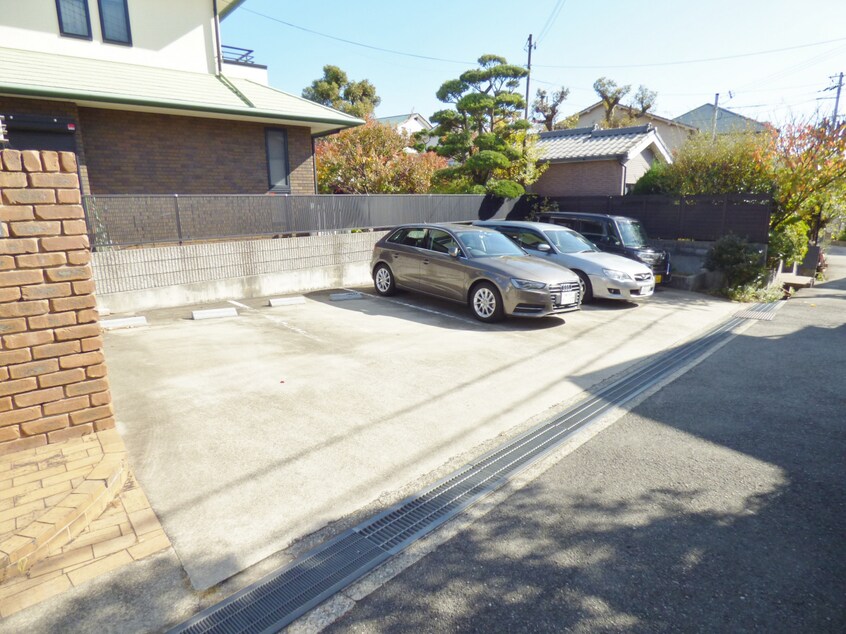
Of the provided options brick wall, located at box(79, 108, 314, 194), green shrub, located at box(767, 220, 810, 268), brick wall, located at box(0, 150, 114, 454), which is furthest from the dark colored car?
brick wall, located at box(0, 150, 114, 454)

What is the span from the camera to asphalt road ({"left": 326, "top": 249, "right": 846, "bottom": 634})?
2.35m

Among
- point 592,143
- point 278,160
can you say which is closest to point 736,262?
point 592,143

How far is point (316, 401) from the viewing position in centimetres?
477

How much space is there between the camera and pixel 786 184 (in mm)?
12688

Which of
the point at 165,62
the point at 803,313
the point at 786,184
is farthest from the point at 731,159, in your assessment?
the point at 165,62

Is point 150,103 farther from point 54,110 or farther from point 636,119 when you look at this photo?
point 636,119

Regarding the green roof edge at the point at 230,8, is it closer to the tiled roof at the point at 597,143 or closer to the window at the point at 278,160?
the window at the point at 278,160

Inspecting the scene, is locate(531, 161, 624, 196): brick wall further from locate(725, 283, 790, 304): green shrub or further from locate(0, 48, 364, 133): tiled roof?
locate(0, 48, 364, 133): tiled roof

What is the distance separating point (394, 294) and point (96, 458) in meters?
6.90

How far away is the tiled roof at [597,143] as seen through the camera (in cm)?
1797

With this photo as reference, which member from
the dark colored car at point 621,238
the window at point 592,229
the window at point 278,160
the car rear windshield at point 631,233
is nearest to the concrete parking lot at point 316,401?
the dark colored car at point 621,238

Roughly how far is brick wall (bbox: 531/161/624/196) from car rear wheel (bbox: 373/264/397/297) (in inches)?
442

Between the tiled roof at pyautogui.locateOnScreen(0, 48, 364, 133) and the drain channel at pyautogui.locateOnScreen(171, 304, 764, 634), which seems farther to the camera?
the tiled roof at pyautogui.locateOnScreen(0, 48, 364, 133)

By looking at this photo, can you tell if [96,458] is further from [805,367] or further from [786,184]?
[786,184]
